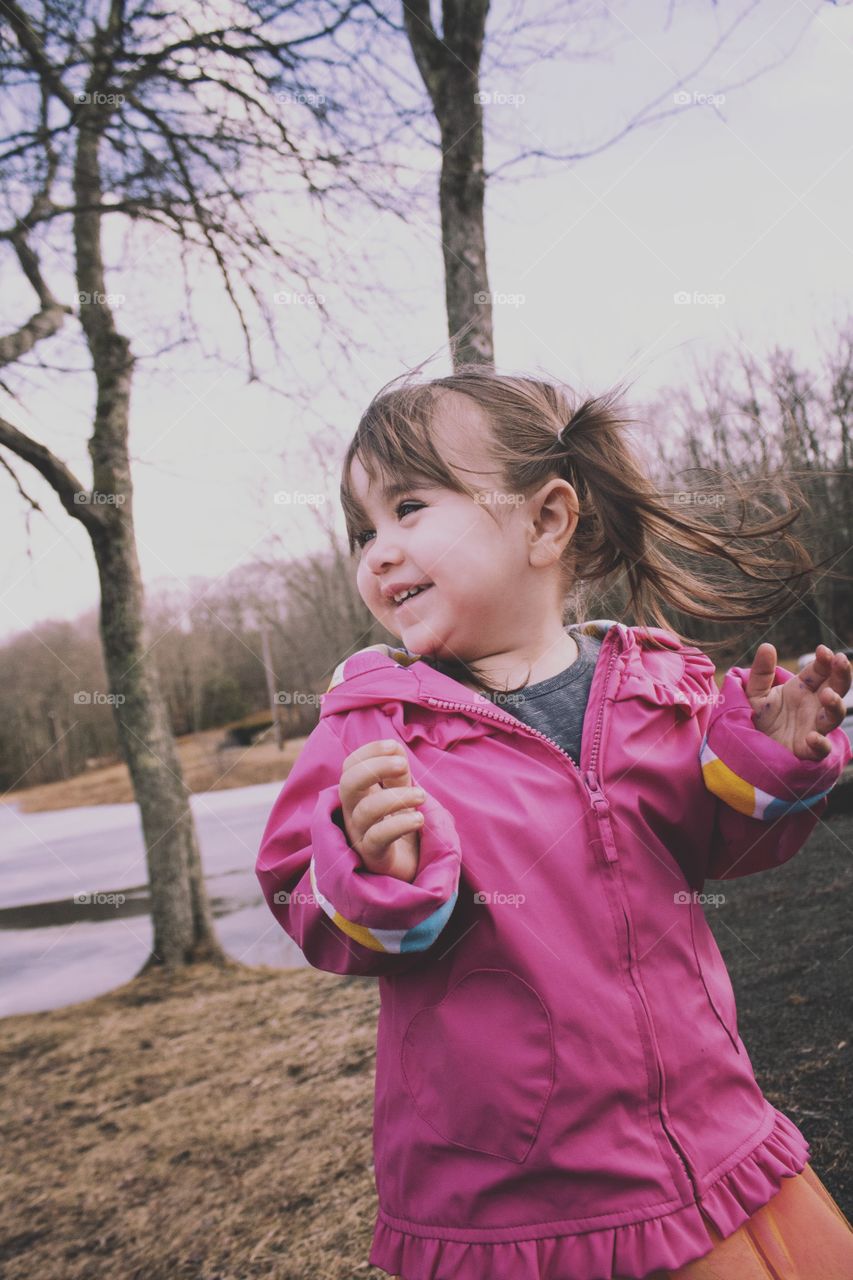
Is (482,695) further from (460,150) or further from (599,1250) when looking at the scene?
(460,150)

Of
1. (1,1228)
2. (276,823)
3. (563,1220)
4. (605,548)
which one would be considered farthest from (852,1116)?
(1,1228)

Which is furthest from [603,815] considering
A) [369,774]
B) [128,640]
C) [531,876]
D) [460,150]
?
[128,640]

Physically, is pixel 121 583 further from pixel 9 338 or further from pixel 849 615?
pixel 849 615

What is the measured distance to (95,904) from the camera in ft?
29.7

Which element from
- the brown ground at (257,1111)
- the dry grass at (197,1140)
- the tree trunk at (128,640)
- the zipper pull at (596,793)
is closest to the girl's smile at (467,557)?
the zipper pull at (596,793)

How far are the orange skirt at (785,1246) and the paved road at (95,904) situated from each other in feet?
16.1

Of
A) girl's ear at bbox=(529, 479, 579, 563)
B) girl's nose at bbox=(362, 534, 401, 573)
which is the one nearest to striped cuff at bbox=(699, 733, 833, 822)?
girl's ear at bbox=(529, 479, 579, 563)

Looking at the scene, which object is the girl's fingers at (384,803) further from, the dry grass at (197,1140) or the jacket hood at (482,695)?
the dry grass at (197,1140)

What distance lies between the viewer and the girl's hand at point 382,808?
0.95 m

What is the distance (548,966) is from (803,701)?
0.50 m

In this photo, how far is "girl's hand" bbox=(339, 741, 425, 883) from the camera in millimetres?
953

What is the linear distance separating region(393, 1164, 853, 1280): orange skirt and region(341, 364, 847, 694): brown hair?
780mm

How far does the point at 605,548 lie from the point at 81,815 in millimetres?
17816

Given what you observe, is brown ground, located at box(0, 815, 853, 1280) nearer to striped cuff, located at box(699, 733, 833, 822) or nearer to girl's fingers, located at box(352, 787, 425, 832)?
striped cuff, located at box(699, 733, 833, 822)
